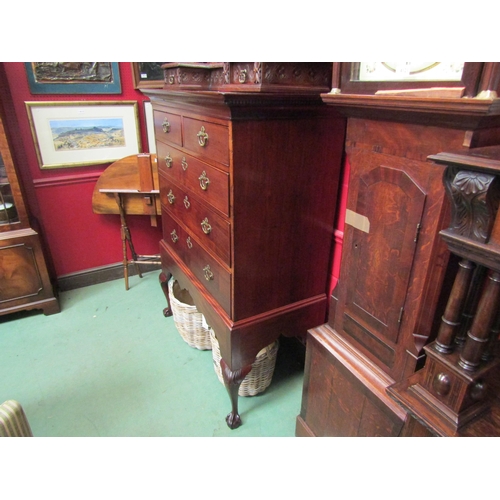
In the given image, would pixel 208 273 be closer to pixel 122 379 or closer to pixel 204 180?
pixel 204 180

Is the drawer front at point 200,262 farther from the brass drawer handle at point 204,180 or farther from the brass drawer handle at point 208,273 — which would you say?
the brass drawer handle at point 204,180

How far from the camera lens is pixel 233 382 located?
1831mm

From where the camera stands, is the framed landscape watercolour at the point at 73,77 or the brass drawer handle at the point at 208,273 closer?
the brass drawer handle at the point at 208,273

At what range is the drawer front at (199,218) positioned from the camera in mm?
1609

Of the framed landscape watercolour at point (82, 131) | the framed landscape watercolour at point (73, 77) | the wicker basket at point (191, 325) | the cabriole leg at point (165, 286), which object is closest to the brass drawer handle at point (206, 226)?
the wicker basket at point (191, 325)

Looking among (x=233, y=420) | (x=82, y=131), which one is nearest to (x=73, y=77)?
(x=82, y=131)

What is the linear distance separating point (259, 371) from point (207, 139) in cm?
135

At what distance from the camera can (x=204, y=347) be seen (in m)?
2.57

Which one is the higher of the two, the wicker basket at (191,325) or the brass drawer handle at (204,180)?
the brass drawer handle at (204,180)

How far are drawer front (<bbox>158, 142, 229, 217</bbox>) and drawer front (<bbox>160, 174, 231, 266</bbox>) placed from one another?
0.17 ft

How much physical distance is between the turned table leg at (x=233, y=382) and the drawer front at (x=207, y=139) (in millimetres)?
1046

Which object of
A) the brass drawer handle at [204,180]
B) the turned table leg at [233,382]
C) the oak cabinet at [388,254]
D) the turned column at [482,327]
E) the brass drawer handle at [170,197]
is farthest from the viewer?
the brass drawer handle at [170,197]

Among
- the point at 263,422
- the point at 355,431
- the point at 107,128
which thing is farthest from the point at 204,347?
the point at 107,128
